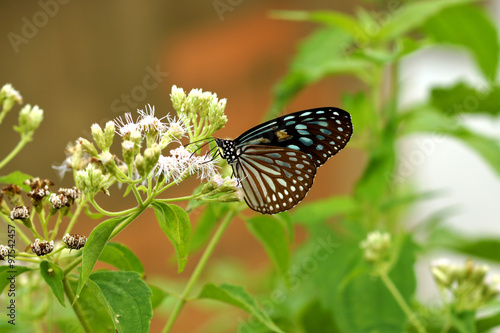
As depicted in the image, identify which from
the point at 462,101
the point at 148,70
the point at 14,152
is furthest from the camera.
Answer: the point at 148,70

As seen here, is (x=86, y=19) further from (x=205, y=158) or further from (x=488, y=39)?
(x=205, y=158)

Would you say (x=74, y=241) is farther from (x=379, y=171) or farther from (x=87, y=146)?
(x=379, y=171)

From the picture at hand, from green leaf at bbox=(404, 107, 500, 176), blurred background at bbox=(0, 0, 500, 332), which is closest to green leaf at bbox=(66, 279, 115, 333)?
green leaf at bbox=(404, 107, 500, 176)

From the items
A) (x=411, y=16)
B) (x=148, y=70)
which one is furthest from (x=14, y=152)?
(x=148, y=70)

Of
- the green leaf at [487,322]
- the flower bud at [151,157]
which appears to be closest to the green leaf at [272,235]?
the flower bud at [151,157]

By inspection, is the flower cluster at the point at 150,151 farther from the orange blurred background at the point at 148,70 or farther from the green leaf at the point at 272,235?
the orange blurred background at the point at 148,70

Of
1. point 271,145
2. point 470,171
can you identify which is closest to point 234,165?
point 271,145
